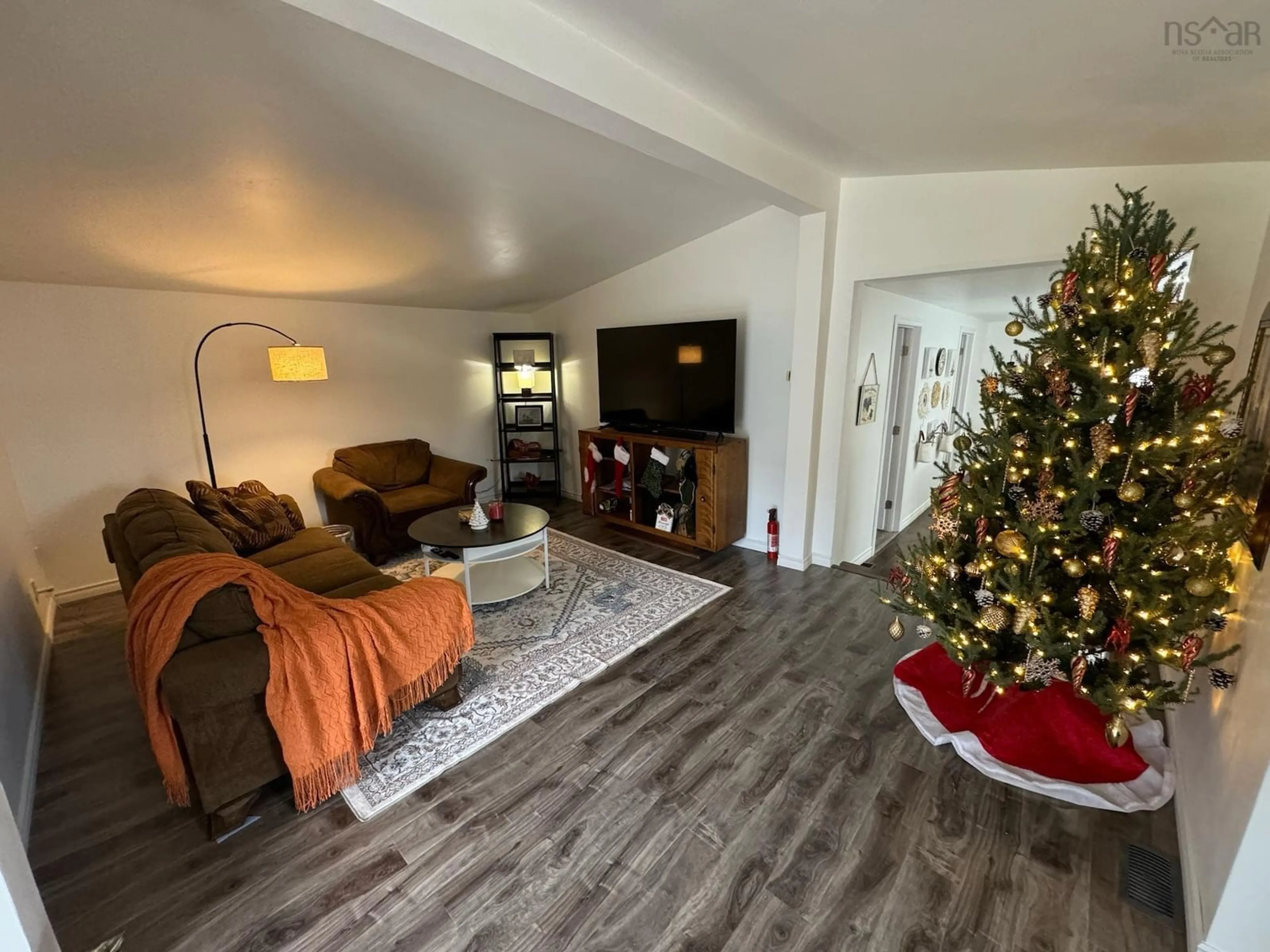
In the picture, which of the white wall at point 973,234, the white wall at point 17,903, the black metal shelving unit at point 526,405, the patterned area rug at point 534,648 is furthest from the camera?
the black metal shelving unit at point 526,405

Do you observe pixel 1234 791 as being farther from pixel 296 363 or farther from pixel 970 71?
pixel 296 363

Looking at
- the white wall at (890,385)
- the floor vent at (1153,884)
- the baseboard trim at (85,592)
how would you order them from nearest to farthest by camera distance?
the floor vent at (1153,884) < the baseboard trim at (85,592) < the white wall at (890,385)

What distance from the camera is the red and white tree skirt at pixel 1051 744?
6.01 ft

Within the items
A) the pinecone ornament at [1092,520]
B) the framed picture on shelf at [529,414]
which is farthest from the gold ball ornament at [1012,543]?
the framed picture on shelf at [529,414]

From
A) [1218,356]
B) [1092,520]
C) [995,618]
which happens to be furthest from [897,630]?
[1218,356]

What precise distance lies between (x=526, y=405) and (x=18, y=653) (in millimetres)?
3962

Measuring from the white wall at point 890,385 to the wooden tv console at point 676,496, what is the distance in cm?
87

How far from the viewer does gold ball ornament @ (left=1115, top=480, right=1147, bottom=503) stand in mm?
1621

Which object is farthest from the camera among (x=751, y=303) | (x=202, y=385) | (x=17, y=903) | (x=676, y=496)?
(x=676, y=496)

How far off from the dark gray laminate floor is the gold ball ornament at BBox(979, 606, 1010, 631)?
59 centimetres

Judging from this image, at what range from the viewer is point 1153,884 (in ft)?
5.01

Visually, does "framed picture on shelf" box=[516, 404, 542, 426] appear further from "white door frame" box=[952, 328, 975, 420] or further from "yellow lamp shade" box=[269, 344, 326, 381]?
"white door frame" box=[952, 328, 975, 420]

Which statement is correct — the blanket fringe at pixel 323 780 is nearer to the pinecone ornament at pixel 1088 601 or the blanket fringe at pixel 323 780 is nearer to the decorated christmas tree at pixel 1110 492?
the decorated christmas tree at pixel 1110 492

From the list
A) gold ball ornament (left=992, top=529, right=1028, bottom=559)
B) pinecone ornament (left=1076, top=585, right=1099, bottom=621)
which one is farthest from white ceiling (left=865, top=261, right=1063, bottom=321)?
pinecone ornament (left=1076, top=585, right=1099, bottom=621)
